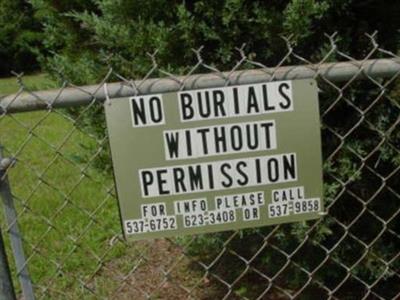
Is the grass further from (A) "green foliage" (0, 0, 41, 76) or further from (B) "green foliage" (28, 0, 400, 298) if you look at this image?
(A) "green foliage" (0, 0, 41, 76)

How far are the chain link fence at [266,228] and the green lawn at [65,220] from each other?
0.04 feet

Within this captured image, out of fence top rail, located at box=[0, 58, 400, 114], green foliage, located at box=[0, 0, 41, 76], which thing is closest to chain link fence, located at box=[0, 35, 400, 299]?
fence top rail, located at box=[0, 58, 400, 114]

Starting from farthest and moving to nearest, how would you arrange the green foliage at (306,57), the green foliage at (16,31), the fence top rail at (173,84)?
the green foliage at (16,31)
the green foliage at (306,57)
the fence top rail at (173,84)

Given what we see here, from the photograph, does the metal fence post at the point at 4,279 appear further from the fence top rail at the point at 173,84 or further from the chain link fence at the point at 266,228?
the fence top rail at the point at 173,84

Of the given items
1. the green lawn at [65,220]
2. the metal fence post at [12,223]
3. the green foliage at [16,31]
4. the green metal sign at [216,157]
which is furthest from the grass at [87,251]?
the green foliage at [16,31]

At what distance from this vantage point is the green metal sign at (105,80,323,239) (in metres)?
1.75

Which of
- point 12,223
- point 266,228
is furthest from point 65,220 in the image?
point 12,223

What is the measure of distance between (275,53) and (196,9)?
1.23ft

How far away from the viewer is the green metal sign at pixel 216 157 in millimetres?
1750

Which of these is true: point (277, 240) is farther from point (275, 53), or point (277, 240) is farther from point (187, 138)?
point (187, 138)

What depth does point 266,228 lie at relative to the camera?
2.69 metres

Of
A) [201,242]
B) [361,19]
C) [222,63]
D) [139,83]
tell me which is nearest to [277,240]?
[201,242]

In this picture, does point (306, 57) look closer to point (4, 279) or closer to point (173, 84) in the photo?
point (173, 84)

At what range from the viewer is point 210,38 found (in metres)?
2.44
